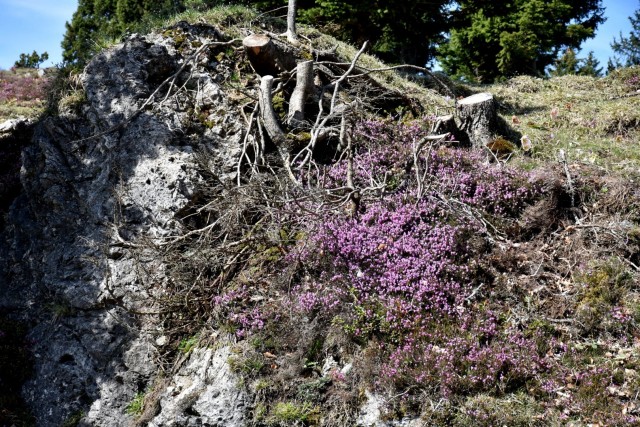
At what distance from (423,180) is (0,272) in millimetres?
7516

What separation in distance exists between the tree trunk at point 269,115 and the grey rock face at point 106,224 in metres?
0.51

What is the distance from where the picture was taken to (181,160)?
830 cm

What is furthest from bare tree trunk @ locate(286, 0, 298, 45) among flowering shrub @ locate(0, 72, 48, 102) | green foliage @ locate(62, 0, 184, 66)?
flowering shrub @ locate(0, 72, 48, 102)

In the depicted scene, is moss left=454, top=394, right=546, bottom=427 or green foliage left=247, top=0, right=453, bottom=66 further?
green foliage left=247, top=0, right=453, bottom=66

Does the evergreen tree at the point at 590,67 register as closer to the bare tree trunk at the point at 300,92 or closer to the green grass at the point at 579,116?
the green grass at the point at 579,116

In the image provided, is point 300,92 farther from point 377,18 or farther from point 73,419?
point 377,18

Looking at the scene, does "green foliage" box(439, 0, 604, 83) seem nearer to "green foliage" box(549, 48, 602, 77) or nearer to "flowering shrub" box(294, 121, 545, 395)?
"green foliage" box(549, 48, 602, 77)

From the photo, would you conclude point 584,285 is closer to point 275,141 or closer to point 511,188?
point 511,188

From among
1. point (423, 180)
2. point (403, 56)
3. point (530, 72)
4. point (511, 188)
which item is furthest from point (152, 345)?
point (530, 72)

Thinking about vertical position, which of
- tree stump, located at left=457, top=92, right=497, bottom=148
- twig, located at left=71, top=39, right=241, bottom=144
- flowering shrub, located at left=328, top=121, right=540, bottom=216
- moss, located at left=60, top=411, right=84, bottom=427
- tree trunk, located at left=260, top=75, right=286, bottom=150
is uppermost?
twig, located at left=71, top=39, right=241, bottom=144

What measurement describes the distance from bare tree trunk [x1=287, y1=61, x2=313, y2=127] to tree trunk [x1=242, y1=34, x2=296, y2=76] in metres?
0.54

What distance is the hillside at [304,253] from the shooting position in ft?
18.9

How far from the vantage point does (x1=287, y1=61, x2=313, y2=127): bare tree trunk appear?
8836mm

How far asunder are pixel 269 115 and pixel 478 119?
10.6 ft
